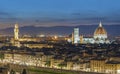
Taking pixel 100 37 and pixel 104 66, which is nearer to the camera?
pixel 104 66

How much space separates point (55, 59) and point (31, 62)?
2.91 m

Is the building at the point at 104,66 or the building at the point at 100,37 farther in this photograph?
the building at the point at 100,37

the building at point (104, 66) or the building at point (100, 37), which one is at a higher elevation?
the building at point (100, 37)

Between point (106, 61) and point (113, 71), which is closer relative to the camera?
point (113, 71)

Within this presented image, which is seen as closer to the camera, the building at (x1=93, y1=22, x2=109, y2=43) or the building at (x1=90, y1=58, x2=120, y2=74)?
the building at (x1=90, y1=58, x2=120, y2=74)

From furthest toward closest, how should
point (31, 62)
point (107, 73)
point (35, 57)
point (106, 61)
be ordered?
1. point (35, 57)
2. point (31, 62)
3. point (106, 61)
4. point (107, 73)

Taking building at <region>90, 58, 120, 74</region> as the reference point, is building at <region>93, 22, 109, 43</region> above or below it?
above

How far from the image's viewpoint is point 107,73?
50.6m

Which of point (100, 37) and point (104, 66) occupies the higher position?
point (100, 37)

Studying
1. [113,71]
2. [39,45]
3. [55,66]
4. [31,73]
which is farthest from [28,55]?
[39,45]

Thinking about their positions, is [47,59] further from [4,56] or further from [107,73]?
[107,73]

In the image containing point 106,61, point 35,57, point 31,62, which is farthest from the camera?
point 35,57

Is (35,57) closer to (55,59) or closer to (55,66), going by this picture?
(55,59)

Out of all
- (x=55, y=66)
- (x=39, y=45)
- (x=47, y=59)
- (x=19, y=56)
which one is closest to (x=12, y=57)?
(x=19, y=56)
